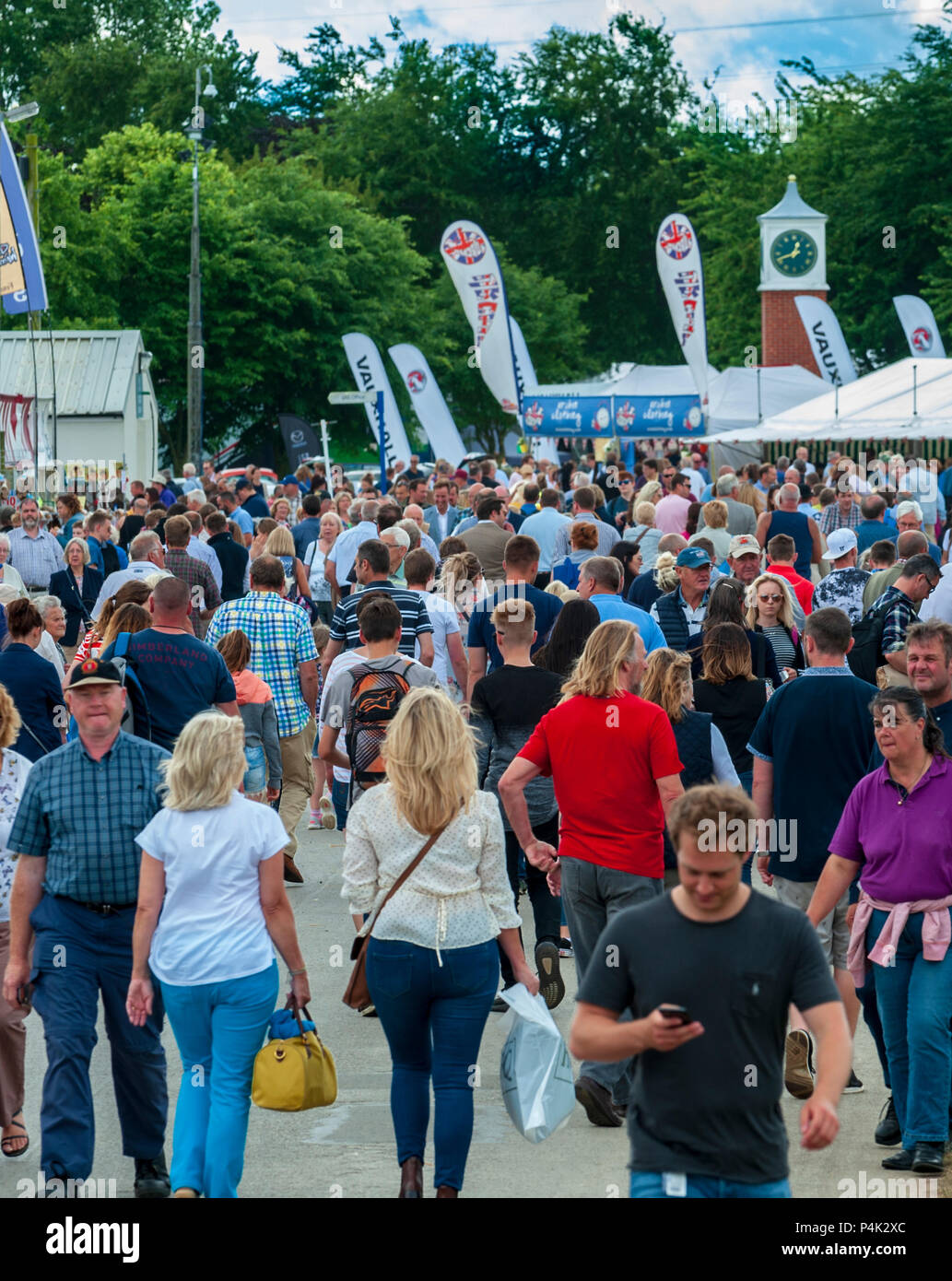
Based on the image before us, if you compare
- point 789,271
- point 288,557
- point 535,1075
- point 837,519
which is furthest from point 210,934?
point 789,271

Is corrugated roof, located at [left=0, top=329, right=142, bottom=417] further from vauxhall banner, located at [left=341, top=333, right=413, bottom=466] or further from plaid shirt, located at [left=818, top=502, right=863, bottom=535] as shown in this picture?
plaid shirt, located at [left=818, top=502, right=863, bottom=535]

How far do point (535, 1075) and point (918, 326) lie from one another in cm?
3563

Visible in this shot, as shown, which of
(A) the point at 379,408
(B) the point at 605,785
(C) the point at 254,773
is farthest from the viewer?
(A) the point at 379,408

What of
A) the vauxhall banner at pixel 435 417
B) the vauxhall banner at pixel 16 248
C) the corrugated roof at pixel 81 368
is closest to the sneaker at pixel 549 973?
the vauxhall banner at pixel 16 248

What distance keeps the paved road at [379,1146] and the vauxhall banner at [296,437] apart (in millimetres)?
27558

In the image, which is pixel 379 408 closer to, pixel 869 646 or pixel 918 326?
pixel 918 326

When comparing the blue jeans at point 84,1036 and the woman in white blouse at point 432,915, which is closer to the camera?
the woman in white blouse at point 432,915

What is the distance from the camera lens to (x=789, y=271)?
5116 cm

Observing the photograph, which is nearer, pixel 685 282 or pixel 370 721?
pixel 370 721

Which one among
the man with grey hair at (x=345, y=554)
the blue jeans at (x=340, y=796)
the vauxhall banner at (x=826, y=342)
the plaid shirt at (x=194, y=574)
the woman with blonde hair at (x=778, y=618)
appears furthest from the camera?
the vauxhall banner at (x=826, y=342)

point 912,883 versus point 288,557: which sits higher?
point 288,557

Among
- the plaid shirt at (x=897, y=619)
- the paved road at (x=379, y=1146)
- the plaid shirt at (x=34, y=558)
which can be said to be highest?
the plaid shirt at (x=34, y=558)

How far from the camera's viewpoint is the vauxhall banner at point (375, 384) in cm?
2878

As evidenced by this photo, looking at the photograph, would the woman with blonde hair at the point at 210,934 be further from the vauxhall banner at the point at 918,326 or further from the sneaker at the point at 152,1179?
the vauxhall banner at the point at 918,326
